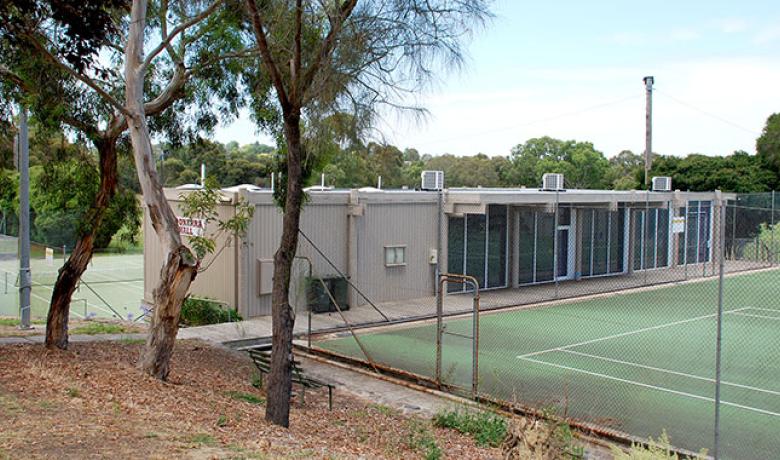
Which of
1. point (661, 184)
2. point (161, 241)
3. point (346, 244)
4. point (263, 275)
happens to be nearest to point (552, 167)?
point (661, 184)

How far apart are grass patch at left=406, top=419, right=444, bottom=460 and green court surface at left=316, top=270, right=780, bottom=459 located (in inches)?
46.8

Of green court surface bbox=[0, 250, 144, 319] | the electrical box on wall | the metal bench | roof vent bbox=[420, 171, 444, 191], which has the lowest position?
green court surface bbox=[0, 250, 144, 319]

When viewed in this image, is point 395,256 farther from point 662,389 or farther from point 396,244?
point 662,389

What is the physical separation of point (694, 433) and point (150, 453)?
816 centimetres

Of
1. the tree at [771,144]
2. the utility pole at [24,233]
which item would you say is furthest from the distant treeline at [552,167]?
the utility pole at [24,233]

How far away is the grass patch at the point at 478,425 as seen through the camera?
34.5 feet

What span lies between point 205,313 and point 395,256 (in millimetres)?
6083

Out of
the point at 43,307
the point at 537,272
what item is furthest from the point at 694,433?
the point at 43,307

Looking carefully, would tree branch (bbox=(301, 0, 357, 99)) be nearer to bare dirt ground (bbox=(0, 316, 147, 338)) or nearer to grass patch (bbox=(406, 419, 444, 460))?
grass patch (bbox=(406, 419, 444, 460))

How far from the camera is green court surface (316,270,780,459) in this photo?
1209 centimetres

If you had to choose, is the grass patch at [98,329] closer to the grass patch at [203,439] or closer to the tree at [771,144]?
the grass patch at [203,439]

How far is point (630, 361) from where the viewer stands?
629 inches

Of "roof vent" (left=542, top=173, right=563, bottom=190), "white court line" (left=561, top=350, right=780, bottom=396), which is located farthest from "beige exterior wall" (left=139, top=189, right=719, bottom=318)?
"white court line" (left=561, top=350, right=780, bottom=396)

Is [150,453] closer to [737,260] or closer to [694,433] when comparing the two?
[694,433]
